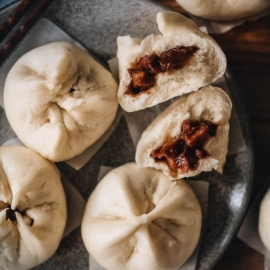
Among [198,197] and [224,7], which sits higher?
[224,7]

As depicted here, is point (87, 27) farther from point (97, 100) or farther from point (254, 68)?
point (254, 68)

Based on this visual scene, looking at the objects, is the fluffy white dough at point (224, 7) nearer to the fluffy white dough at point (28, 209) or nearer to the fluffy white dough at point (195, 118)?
the fluffy white dough at point (195, 118)

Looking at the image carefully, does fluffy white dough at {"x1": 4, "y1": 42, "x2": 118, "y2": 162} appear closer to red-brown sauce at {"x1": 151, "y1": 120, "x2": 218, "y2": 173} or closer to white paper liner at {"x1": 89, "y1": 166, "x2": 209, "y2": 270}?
white paper liner at {"x1": 89, "y1": 166, "x2": 209, "y2": 270}

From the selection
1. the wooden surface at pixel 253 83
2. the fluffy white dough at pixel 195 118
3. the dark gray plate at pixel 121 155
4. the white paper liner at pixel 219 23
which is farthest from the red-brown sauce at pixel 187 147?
the white paper liner at pixel 219 23

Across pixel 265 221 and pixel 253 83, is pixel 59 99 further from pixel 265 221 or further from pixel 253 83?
pixel 265 221

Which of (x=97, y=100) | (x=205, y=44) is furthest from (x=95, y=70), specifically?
(x=205, y=44)

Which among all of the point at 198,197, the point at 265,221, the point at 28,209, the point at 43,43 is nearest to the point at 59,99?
the point at 43,43
